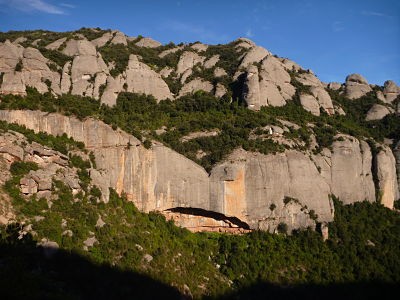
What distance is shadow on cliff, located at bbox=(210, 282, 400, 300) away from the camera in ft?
134

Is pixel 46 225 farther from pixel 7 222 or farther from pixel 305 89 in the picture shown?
pixel 305 89

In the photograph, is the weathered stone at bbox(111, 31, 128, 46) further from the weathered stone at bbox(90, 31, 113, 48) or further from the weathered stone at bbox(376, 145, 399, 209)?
the weathered stone at bbox(376, 145, 399, 209)

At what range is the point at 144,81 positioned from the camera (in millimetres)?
61625

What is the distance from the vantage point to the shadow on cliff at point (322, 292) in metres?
40.9

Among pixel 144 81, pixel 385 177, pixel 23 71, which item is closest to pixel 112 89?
pixel 144 81

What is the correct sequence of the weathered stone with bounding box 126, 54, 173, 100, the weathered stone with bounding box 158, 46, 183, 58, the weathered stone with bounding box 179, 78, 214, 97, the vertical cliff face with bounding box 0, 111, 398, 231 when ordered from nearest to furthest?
the vertical cliff face with bounding box 0, 111, 398, 231 < the weathered stone with bounding box 126, 54, 173, 100 < the weathered stone with bounding box 179, 78, 214, 97 < the weathered stone with bounding box 158, 46, 183, 58

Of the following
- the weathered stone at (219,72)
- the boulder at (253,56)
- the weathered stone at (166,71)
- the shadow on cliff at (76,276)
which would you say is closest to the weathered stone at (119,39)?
the weathered stone at (166,71)

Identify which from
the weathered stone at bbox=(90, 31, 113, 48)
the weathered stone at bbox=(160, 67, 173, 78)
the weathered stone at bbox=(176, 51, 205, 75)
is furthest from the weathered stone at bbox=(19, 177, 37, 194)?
the weathered stone at bbox=(90, 31, 113, 48)

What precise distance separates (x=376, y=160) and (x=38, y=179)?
41532mm

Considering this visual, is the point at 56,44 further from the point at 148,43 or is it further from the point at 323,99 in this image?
the point at 323,99

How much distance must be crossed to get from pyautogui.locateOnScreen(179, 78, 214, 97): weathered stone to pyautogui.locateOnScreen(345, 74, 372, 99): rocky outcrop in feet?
91.2

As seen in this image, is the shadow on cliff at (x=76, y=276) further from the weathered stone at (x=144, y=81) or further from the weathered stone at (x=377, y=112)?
the weathered stone at (x=377, y=112)

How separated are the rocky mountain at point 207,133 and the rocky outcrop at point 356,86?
1.99 meters

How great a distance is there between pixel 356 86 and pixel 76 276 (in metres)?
65.1
